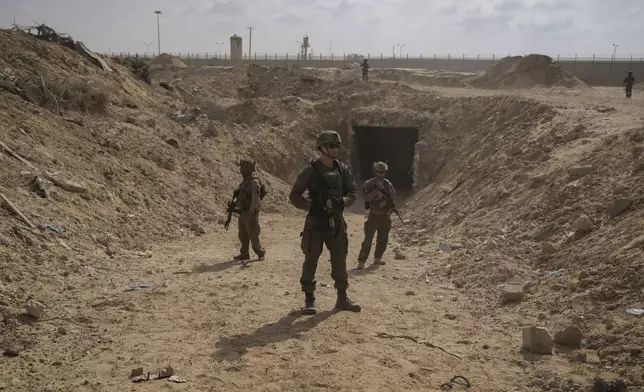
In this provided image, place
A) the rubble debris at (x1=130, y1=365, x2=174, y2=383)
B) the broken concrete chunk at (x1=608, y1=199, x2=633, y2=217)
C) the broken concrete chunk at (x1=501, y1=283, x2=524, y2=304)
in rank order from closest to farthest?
1. the rubble debris at (x1=130, y1=365, x2=174, y2=383)
2. the broken concrete chunk at (x1=501, y1=283, x2=524, y2=304)
3. the broken concrete chunk at (x1=608, y1=199, x2=633, y2=217)

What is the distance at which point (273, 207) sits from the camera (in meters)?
13.5

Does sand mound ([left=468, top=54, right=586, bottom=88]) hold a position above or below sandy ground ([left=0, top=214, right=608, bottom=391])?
above

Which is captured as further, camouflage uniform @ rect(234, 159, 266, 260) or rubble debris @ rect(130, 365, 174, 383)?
camouflage uniform @ rect(234, 159, 266, 260)

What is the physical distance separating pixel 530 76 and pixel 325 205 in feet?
72.2

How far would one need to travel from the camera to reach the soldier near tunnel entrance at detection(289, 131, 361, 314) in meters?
5.68

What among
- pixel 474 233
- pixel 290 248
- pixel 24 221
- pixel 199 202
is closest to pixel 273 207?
pixel 199 202

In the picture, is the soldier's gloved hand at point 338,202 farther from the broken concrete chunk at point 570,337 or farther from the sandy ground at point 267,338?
the broken concrete chunk at point 570,337

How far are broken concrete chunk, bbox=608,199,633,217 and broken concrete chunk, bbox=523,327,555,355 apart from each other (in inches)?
→ 112

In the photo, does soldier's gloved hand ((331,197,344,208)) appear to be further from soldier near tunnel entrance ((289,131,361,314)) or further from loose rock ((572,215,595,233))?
loose rock ((572,215,595,233))

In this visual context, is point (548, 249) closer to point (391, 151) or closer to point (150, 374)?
point (150, 374)

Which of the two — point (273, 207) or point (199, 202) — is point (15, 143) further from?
point (273, 207)

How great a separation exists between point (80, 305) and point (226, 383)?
2.40 metres

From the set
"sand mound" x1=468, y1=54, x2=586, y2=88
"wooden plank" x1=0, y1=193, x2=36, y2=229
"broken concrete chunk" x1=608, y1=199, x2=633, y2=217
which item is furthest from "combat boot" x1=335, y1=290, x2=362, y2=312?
"sand mound" x1=468, y1=54, x2=586, y2=88

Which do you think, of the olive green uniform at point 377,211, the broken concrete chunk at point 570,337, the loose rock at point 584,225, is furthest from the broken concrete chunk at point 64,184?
the loose rock at point 584,225
